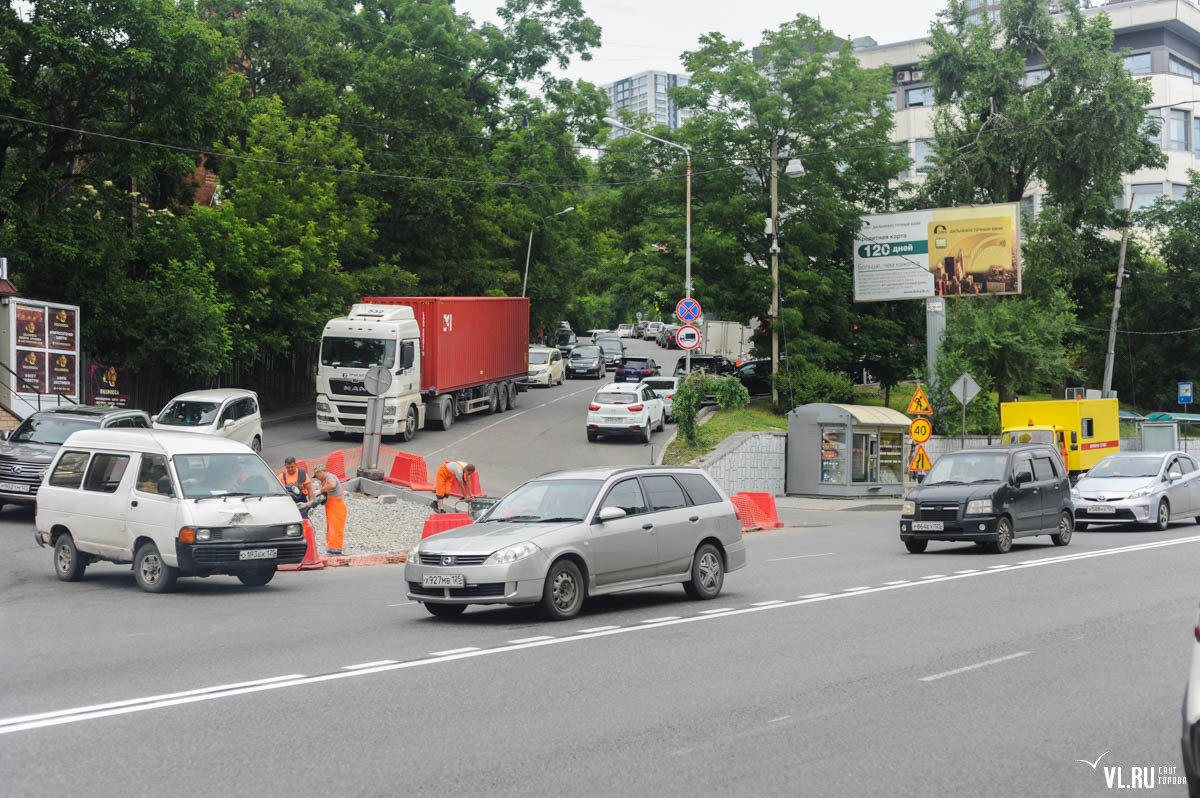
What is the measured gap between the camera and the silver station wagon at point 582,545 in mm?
11570

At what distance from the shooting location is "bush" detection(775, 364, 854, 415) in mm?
40844

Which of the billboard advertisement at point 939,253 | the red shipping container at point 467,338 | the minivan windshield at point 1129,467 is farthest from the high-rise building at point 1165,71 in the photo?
the minivan windshield at point 1129,467

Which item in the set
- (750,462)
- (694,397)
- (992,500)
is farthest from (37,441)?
(750,462)

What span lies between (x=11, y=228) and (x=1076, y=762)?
30414mm

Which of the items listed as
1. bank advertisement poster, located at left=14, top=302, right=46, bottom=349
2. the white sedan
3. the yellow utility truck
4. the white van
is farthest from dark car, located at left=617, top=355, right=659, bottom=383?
the white van

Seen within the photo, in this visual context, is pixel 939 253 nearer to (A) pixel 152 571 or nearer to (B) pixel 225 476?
(B) pixel 225 476

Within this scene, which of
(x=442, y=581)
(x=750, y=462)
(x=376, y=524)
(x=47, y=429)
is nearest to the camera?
(x=442, y=581)

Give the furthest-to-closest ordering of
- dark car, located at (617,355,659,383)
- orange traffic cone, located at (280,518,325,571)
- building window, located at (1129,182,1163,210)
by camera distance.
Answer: building window, located at (1129,182,1163,210)
dark car, located at (617,355,659,383)
orange traffic cone, located at (280,518,325,571)

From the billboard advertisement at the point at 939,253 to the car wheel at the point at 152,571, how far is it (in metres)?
34.3

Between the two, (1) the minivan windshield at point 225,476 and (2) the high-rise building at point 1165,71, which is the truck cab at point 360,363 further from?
(2) the high-rise building at point 1165,71

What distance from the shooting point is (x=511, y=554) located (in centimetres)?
1152

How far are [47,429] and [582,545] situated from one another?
13874 millimetres

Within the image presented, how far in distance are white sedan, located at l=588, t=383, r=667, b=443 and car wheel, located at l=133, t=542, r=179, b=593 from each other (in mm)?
22293

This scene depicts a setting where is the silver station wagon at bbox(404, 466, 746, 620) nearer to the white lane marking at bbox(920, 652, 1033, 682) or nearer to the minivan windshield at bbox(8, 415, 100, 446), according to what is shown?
the white lane marking at bbox(920, 652, 1033, 682)
